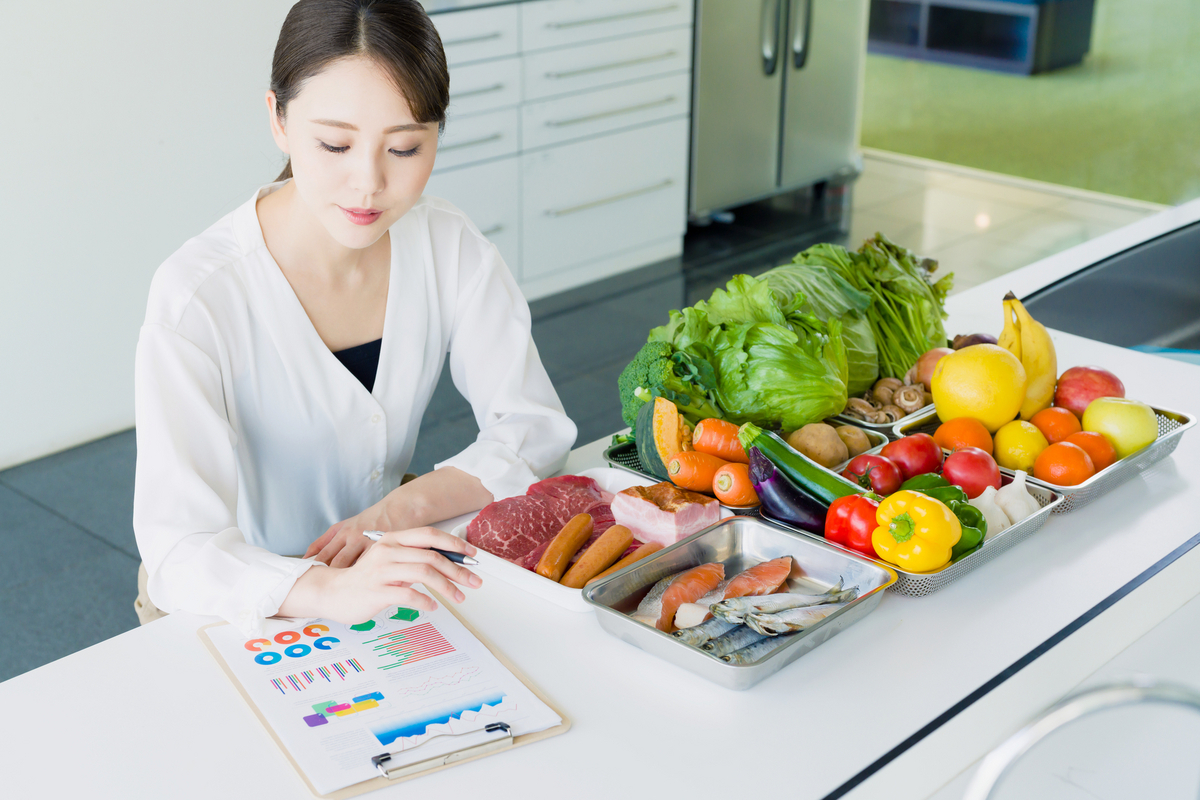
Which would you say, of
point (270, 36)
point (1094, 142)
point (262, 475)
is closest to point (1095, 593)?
point (262, 475)

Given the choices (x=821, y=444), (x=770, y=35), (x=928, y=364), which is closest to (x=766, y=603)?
(x=821, y=444)

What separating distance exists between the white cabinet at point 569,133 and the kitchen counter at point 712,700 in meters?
2.87

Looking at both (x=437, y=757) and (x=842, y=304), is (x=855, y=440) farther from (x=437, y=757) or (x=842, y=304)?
(x=437, y=757)

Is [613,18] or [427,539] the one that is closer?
[427,539]

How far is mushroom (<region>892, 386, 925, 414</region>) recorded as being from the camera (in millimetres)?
1555

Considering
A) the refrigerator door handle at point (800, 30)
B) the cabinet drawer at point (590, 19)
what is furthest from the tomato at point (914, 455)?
the refrigerator door handle at point (800, 30)

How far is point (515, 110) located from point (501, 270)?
8.12ft

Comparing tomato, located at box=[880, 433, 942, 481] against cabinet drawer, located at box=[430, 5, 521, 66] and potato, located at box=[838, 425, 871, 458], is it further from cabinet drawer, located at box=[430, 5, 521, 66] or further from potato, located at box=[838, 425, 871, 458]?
cabinet drawer, located at box=[430, 5, 521, 66]

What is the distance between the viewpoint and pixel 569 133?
Result: 13.7 feet

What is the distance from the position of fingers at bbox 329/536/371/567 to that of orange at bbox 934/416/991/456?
2.38 ft

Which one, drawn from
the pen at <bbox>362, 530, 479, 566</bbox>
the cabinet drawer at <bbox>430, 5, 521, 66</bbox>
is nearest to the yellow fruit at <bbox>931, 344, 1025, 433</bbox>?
the pen at <bbox>362, 530, 479, 566</bbox>

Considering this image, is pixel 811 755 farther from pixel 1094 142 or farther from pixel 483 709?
pixel 1094 142

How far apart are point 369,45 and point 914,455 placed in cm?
80

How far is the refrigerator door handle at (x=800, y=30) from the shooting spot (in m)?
4.98
